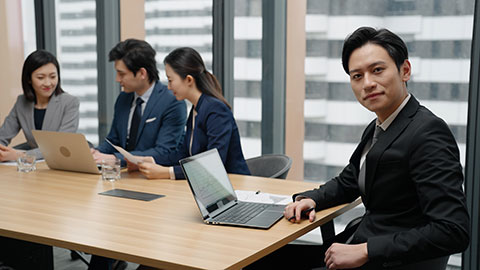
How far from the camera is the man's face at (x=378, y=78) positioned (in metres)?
1.98

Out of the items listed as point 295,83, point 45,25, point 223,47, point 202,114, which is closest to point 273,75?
point 295,83

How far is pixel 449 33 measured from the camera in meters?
3.68

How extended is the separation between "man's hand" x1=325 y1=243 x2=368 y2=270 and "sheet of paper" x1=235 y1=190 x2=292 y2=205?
606 millimetres

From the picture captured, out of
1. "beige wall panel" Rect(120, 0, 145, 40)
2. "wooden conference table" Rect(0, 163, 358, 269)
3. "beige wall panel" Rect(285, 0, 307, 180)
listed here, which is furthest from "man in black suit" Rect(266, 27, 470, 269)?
"beige wall panel" Rect(120, 0, 145, 40)

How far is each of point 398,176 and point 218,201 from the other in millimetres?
804

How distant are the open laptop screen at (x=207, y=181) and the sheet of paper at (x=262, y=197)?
0.31 ft

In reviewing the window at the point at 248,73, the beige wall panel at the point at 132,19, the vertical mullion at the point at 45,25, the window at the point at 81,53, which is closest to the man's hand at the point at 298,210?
the window at the point at 248,73

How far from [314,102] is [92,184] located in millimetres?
1996

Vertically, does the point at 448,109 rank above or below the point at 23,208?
above

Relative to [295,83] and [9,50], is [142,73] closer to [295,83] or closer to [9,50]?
[295,83]

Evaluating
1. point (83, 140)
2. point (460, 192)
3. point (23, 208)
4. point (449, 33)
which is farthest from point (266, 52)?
point (460, 192)

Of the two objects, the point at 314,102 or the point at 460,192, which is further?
the point at 314,102

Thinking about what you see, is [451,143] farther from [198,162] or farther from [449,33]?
[449,33]

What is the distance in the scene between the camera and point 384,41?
78.4 inches
